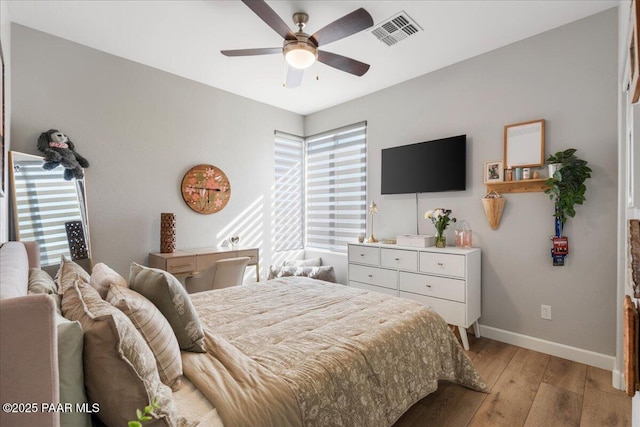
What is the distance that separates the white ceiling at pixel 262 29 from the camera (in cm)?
233

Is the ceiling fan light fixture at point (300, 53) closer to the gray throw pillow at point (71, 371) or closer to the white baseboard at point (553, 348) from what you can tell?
the gray throw pillow at point (71, 371)

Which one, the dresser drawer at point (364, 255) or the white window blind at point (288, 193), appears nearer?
the dresser drawer at point (364, 255)

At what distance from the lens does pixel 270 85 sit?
375cm

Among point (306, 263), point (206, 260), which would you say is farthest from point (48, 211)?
point (306, 263)

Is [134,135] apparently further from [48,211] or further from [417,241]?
[417,241]


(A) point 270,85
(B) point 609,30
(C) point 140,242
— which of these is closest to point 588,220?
(B) point 609,30

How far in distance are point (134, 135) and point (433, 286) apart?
3.40m

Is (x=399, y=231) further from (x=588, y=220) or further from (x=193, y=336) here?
(x=193, y=336)

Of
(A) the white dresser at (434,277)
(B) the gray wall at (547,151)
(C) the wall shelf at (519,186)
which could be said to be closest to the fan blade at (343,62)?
(B) the gray wall at (547,151)

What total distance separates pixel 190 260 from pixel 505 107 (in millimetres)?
3455

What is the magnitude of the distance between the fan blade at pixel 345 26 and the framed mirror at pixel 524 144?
1756mm

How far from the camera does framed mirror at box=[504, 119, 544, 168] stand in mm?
2670

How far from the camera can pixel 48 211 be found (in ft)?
8.47

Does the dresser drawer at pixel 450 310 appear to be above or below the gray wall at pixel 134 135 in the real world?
below
